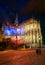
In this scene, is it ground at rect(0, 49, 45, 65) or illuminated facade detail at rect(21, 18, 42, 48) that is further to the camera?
illuminated facade detail at rect(21, 18, 42, 48)

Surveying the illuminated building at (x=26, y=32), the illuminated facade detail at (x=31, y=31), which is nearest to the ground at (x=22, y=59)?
the illuminated building at (x=26, y=32)

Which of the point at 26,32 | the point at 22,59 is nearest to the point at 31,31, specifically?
the point at 26,32

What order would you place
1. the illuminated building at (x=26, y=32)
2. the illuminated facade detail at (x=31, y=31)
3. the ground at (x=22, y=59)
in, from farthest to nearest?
the illuminated facade detail at (x=31, y=31) < the illuminated building at (x=26, y=32) < the ground at (x=22, y=59)

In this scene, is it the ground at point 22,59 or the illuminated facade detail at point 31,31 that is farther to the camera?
the illuminated facade detail at point 31,31

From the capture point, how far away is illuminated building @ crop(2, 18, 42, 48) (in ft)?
168

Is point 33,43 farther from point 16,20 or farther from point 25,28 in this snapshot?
point 16,20

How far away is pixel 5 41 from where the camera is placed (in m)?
46.7

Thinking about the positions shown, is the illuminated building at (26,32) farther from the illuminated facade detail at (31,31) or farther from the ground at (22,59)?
the ground at (22,59)

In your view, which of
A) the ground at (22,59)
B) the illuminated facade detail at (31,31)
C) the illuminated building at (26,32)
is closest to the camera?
the ground at (22,59)

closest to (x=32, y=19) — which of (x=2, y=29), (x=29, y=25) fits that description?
(x=29, y=25)

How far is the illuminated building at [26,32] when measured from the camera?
51069 millimetres

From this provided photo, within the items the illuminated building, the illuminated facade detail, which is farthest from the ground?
the illuminated facade detail

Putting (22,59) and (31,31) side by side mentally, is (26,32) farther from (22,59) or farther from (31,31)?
(22,59)

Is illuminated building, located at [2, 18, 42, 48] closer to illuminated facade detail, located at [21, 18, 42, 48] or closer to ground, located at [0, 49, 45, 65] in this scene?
illuminated facade detail, located at [21, 18, 42, 48]
